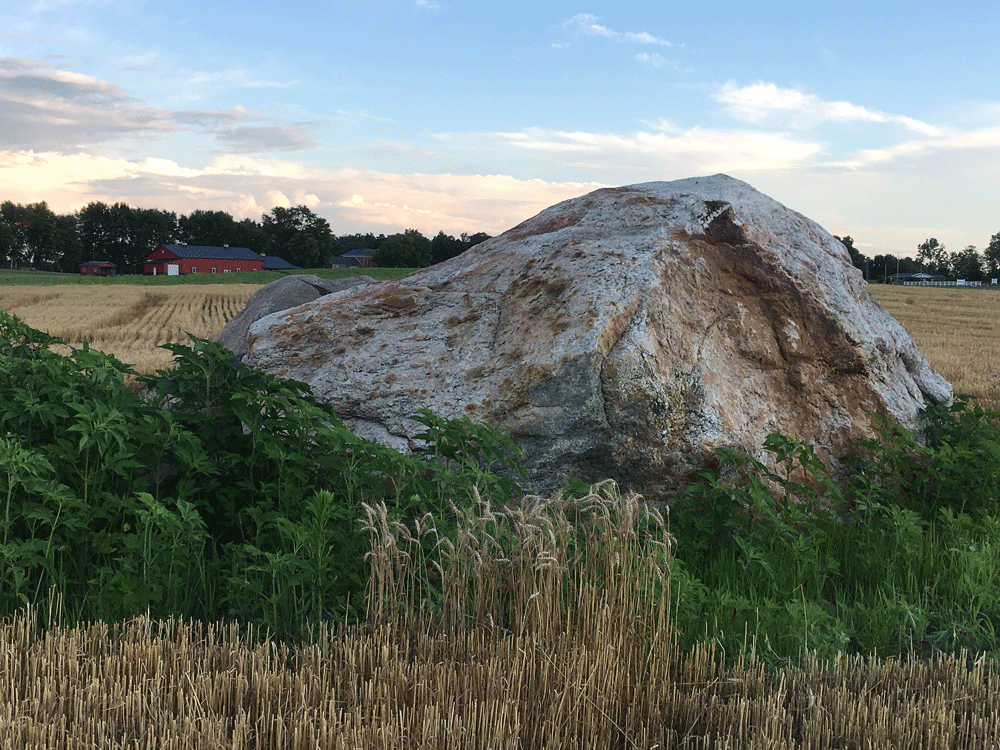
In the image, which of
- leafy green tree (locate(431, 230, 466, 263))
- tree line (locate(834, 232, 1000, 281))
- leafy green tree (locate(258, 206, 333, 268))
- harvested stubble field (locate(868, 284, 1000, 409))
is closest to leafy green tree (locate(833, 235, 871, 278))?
tree line (locate(834, 232, 1000, 281))

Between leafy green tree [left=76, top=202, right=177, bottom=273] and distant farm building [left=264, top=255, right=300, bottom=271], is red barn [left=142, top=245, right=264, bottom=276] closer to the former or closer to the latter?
distant farm building [left=264, top=255, right=300, bottom=271]

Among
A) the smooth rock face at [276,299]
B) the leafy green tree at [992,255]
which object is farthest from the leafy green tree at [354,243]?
the smooth rock face at [276,299]

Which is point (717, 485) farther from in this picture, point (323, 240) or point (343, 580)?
point (323, 240)

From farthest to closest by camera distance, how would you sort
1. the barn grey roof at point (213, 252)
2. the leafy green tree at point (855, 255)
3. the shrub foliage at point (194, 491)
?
the barn grey roof at point (213, 252)
the leafy green tree at point (855, 255)
the shrub foliage at point (194, 491)

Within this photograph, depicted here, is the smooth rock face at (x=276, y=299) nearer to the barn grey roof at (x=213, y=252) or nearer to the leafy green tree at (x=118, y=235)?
the barn grey roof at (x=213, y=252)

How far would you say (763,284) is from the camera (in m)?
6.37

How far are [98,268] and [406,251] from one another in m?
45.2

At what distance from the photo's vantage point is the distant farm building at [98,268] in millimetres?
105750

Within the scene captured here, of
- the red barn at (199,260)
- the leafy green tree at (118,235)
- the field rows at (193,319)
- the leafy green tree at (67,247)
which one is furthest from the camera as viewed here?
the leafy green tree at (118,235)

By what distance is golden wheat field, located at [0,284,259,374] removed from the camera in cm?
2149

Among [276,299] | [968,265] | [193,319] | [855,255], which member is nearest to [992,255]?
[968,265]

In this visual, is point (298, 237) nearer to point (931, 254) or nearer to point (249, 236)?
point (249, 236)

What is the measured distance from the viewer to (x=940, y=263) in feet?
441

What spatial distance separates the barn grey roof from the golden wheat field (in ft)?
175
